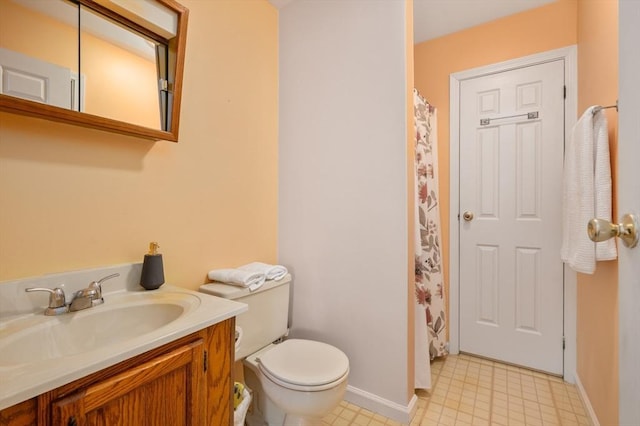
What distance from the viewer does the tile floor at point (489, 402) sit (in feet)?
4.98

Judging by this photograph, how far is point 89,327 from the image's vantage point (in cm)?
94

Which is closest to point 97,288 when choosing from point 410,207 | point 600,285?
point 410,207

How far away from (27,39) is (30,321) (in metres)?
0.85

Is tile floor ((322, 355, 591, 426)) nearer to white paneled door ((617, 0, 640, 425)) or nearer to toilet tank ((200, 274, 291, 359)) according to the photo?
toilet tank ((200, 274, 291, 359))

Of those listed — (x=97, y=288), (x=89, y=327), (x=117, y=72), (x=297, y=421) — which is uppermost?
(x=117, y=72)

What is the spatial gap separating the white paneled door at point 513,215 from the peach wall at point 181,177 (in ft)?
4.84

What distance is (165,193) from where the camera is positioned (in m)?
1.31

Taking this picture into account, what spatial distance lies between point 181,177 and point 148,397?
0.91 metres

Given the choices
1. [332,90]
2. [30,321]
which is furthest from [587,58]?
[30,321]

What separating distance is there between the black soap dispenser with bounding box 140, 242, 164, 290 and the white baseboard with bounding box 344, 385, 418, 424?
3.93ft

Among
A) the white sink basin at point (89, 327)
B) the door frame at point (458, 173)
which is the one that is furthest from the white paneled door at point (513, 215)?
the white sink basin at point (89, 327)

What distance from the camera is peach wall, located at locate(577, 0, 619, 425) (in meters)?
1.25

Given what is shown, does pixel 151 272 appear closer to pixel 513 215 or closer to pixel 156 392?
pixel 156 392

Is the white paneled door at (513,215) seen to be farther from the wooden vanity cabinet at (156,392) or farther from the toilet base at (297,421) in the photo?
the wooden vanity cabinet at (156,392)
